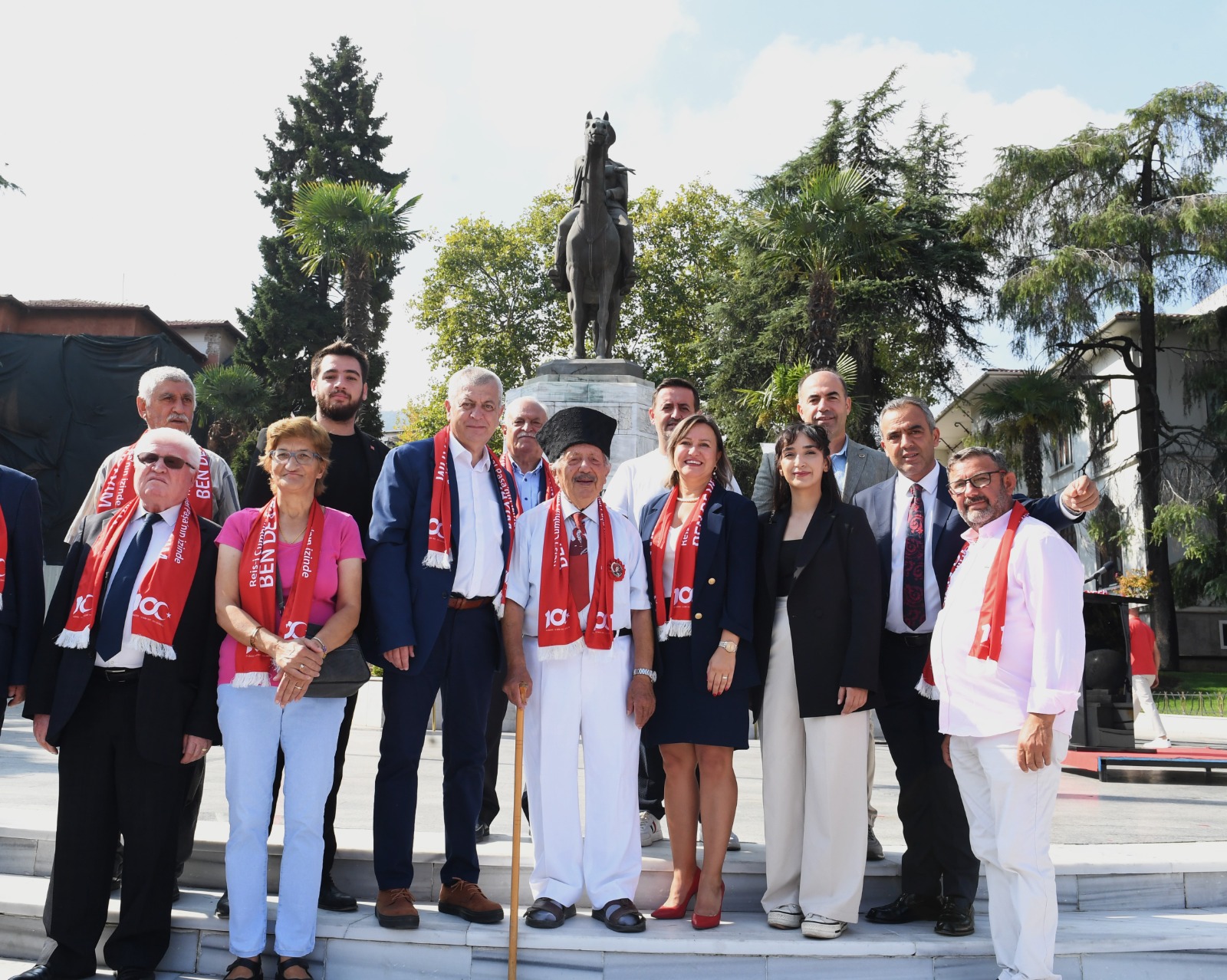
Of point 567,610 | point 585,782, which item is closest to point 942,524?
point 567,610

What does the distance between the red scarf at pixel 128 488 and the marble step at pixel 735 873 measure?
1.44 metres

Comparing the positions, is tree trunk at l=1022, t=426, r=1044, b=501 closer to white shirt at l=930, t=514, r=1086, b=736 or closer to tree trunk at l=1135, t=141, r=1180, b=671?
tree trunk at l=1135, t=141, r=1180, b=671

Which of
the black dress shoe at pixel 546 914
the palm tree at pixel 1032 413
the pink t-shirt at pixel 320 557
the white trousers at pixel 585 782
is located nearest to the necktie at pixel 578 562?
the white trousers at pixel 585 782

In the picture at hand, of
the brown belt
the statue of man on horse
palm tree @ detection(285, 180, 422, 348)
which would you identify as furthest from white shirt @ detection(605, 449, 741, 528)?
palm tree @ detection(285, 180, 422, 348)

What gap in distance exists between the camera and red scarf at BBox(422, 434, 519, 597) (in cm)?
384

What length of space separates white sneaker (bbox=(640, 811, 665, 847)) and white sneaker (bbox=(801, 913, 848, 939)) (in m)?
0.96

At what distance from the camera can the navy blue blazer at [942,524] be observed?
405 cm

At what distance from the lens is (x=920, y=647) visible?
13.3ft

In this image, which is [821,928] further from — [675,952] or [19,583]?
[19,583]

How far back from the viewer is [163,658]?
3592 millimetres

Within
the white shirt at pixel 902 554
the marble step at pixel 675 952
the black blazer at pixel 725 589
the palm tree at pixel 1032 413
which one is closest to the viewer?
the marble step at pixel 675 952

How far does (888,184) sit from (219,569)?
2910 centimetres

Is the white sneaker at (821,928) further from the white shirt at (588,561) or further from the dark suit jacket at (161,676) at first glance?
the dark suit jacket at (161,676)

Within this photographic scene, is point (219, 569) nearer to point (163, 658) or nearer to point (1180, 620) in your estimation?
point (163, 658)
